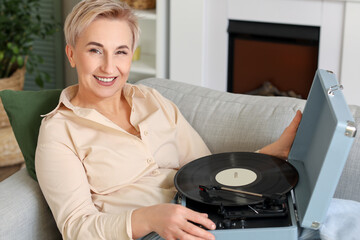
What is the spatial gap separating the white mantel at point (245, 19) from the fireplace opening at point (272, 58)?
0.05 m

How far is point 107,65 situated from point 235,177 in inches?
17.5

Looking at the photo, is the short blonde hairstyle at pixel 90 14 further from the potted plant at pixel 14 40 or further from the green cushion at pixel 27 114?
the potted plant at pixel 14 40

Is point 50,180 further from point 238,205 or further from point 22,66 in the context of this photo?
point 22,66

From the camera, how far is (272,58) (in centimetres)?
318

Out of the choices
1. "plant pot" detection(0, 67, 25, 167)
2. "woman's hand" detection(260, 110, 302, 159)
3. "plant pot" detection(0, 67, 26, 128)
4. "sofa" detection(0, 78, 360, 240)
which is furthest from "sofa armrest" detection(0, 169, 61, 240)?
"plant pot" detection(0, 67, 26, 128)

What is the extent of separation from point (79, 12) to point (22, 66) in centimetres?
183

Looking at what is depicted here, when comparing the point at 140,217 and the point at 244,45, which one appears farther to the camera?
the point at 244,45

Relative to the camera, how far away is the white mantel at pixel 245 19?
2.86 meters

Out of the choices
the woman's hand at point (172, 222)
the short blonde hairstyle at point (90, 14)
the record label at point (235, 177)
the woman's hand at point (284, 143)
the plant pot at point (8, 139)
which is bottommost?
the plant pot at point (8, 139)

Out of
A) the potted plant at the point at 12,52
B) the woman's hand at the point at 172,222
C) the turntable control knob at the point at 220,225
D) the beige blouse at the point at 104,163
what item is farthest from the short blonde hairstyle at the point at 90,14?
the potted plant at the point at 12,52

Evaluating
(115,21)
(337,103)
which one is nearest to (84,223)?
(115,21)

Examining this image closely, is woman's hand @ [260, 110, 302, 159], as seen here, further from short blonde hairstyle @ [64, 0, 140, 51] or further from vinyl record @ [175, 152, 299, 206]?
short blonde hairstyle @ [64, 0, 140, 51]

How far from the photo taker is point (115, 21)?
158 centimetres

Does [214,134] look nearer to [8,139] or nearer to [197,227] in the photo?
[197,227]
